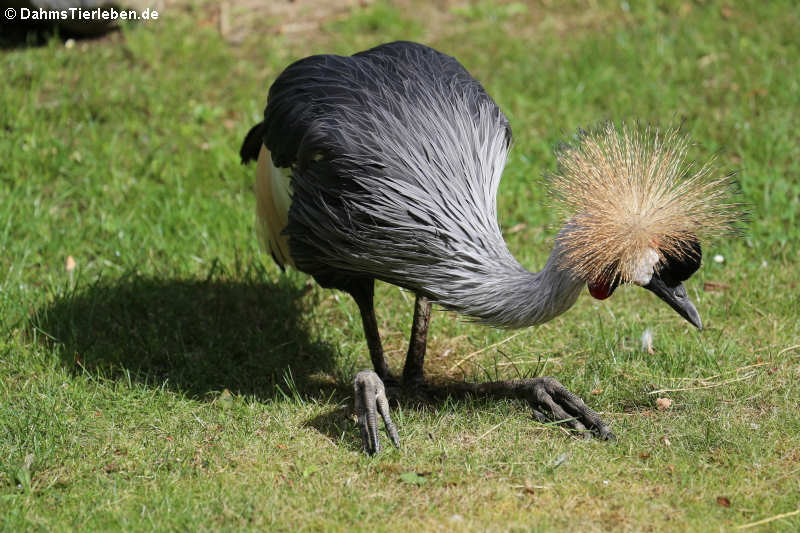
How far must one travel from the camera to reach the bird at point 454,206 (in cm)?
288

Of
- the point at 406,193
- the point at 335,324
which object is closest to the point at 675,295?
the point at 406,193

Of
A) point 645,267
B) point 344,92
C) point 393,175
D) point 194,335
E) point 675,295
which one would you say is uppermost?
point 344,92

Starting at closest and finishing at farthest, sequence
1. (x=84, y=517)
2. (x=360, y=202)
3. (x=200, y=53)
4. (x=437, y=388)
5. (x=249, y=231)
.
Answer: (x=84, y=517), (x=360, y=202), (x=437, y=388), (x=249, y=231), (x=200, y=53)

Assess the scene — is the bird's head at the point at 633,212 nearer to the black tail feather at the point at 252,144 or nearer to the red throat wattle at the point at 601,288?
the red throat wattle at the point at 601,288

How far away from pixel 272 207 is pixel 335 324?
60cm

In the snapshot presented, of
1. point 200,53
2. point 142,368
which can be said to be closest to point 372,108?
point 142,368

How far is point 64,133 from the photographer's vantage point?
5.08m

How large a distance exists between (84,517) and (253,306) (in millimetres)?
1576

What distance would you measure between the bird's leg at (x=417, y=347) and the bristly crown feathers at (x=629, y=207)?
2.61 ft

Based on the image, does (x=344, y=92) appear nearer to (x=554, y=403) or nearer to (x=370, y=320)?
(x=370, y=320)

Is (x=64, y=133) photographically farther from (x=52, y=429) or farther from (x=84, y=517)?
(x=84, y=517)

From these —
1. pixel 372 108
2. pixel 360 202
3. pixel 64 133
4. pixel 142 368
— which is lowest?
pixel 142 368

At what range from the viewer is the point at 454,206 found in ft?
10.1

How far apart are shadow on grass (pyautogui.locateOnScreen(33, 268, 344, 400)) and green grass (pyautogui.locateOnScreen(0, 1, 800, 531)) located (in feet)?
0.04
